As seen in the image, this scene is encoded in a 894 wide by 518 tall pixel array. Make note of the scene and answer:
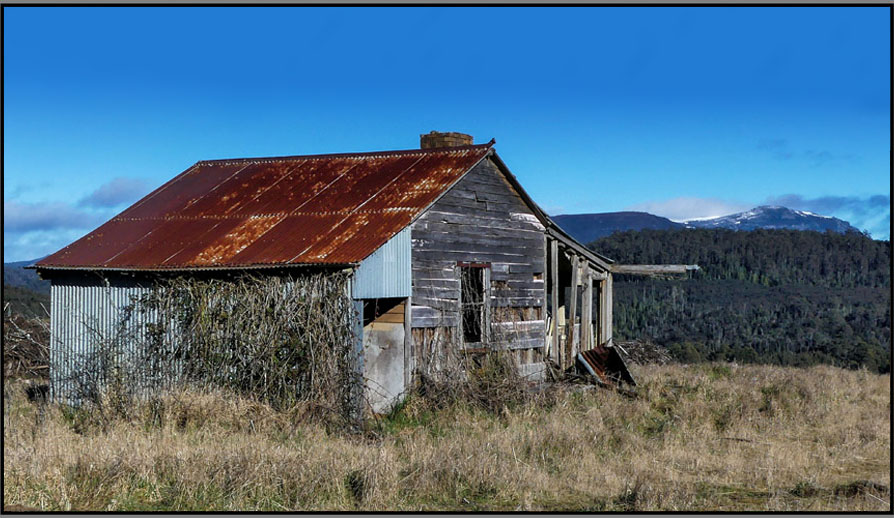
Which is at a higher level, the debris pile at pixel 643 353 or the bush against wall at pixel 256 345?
the bush against wall at pixel 256 345

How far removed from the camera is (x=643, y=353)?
2581 centimetres

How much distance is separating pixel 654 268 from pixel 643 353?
5.50 metres

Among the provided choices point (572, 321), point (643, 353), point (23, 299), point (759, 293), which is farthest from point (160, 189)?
point (759, 293)

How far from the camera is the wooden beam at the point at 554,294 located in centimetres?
1830

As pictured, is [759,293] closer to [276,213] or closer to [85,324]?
[276,213]

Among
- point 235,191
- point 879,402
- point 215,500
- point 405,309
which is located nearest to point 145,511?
point 215,500

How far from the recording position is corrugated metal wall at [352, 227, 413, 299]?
13227 millimetres

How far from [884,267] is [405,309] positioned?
2117 inches

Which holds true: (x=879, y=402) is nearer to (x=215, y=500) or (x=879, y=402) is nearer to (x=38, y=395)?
(x=215, y=500)

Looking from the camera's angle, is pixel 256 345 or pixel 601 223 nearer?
pixel 256 345

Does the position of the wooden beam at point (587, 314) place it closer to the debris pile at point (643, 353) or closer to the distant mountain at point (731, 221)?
the debris pile at point (643, 353)

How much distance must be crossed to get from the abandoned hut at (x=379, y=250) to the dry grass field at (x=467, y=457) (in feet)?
4.78

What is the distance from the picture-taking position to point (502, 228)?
16.7m

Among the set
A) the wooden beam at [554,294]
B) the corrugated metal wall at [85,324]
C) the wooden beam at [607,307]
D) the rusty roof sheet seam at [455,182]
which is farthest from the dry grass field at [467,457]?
the wooden beam at [607,307]
